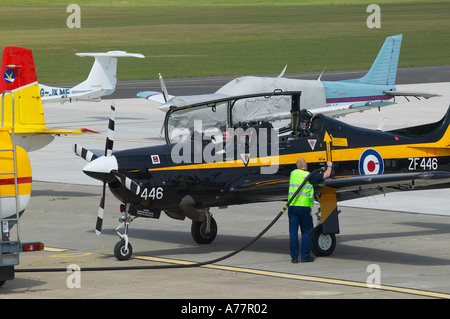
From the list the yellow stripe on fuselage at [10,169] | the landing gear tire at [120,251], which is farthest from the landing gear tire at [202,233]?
the yellow stripe on fuselage at [10,169]

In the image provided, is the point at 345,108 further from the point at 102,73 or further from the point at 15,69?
the point at 15,69

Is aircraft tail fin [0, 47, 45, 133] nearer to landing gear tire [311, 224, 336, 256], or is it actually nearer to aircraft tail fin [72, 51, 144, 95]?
landing gear tire [311, 224, 336, 256]

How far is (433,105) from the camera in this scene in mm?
40438

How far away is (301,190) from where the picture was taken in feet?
45.1

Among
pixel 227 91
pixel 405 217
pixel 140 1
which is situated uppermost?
pixel 140 1

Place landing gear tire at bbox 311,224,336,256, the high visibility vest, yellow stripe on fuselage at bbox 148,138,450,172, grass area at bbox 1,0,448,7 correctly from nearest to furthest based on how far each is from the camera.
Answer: the high visibility vest, landing gear tire at bbox 311,224,336,256, yellow stripe on fuselage at bbox 148,138,450,172, grass area at bbox 1,0,448,7

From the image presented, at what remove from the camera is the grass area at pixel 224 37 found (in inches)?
2509

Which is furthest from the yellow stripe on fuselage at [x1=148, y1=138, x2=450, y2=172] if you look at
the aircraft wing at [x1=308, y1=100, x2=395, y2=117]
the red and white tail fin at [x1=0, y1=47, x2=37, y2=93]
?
the aircraft wing at [x1=308, y1=100, x2=395, y2=117]

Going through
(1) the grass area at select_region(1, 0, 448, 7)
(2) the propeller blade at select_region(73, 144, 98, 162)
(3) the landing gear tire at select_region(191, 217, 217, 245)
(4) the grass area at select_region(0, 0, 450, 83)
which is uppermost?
(1) the grass area at select_region(1, 0, 448, 7)

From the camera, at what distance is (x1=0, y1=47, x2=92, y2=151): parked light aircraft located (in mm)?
20266

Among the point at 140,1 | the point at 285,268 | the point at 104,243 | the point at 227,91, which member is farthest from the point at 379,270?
the point at 140,1

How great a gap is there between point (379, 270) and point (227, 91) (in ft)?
58.7

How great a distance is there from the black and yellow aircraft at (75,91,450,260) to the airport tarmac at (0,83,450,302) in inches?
31.1
